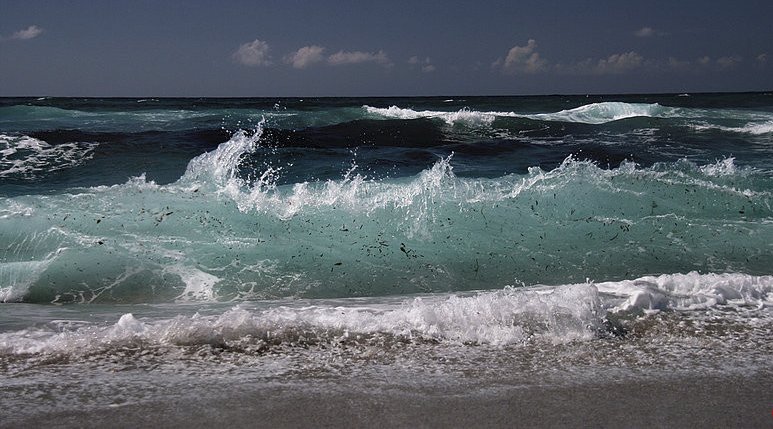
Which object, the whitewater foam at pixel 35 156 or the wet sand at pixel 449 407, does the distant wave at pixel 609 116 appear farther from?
the wet sand at pixel 449 407

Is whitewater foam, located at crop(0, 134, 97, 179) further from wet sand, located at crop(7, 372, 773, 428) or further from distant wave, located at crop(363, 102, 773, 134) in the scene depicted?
distant wave, located at crop(363, 102, 773, 134)

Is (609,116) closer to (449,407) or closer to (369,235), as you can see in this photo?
(369,235)

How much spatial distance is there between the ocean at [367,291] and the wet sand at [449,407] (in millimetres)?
15

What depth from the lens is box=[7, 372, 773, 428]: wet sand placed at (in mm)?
2418

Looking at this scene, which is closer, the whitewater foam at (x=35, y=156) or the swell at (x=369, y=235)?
the swell at (x=369, y=235)

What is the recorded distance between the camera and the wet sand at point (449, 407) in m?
2.42

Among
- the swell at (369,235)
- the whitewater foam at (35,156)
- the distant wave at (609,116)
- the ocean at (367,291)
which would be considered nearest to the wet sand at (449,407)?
the ocean at (367,291)

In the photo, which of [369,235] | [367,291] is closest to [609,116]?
[369,235]

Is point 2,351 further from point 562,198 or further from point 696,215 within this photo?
point 696,215

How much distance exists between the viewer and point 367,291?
4.99 meters

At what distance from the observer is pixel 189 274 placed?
17.3 feet

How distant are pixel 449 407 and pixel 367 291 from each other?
2492 mm

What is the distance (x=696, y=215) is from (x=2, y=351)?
6981mm

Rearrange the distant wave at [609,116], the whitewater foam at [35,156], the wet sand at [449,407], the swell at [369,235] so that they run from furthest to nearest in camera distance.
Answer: the distant wave at [609,116] < the whitewater foam at [35,156] < the swell at [369,235] < the wet sand at [449,407]
